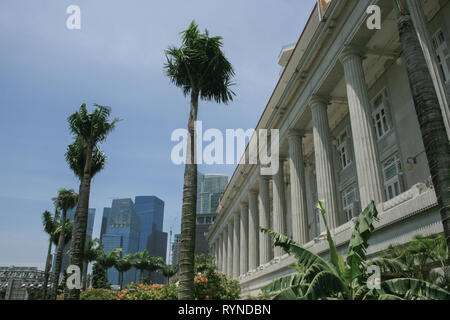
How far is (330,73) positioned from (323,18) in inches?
117

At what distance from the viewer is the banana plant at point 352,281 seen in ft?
28.2

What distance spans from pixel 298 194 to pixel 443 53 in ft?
38.2

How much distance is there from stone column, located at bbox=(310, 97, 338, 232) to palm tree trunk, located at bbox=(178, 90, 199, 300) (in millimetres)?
8919

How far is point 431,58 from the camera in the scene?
37.9 feet

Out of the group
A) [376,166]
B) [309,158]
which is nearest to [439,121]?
[376,166]

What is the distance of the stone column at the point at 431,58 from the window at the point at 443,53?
4.72m

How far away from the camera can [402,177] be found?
18.9m

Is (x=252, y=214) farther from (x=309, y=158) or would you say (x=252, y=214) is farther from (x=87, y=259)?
(x=87, y=259)

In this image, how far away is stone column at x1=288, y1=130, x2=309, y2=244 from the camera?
22641mm

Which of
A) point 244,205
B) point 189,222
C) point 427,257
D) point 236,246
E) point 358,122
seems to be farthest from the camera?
point 236,246

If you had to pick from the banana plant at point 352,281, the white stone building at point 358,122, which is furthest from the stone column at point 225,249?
the banana plant at point 352,281

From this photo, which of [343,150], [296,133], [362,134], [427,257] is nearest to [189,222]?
[427,257]

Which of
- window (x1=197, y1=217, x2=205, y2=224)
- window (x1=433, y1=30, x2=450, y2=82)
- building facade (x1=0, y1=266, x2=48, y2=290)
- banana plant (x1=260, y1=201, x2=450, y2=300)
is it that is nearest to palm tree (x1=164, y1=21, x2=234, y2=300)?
banana plant (x1=260, y1=201, x2=450, y2=300)

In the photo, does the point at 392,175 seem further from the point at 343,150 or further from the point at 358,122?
the point at 343,150
